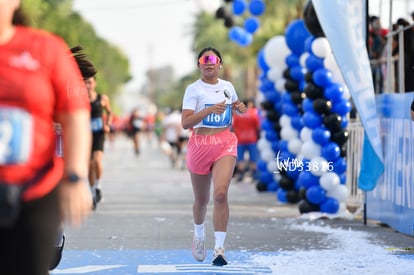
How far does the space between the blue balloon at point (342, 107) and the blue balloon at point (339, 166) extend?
0.62 meters

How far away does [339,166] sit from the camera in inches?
521

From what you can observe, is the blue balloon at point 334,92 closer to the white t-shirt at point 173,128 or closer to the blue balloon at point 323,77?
the blue balloon at point 323,77

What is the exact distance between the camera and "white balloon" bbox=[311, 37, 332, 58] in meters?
13.0

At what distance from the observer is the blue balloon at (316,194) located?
13.1m

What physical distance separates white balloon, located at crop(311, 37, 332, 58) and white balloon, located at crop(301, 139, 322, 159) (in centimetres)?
118

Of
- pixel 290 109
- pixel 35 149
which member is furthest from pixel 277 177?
pixel 35 149

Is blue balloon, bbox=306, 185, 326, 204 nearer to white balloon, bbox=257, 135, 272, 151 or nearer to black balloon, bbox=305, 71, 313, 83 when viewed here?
black balloon, bbox=305, 71, 313, 83

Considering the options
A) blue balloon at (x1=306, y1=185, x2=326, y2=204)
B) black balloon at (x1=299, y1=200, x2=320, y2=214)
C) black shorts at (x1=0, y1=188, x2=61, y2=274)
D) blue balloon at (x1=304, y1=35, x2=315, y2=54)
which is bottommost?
black balloon at (x1=299, y1=200, x2=320, y2=214)

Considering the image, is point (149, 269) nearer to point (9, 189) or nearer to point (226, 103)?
point (226, 103)

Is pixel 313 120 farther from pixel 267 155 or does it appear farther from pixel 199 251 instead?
pixel 199 251

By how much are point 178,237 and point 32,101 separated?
6841 millimetres

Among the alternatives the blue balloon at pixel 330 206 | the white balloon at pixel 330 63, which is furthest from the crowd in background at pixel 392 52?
the blue balloon at pixel 330 206

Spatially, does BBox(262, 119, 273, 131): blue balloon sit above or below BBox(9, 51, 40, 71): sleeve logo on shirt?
below

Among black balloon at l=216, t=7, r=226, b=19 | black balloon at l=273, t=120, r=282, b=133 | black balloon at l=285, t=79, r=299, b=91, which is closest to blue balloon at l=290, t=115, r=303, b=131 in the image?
black balloon at l=285, t=79, r=299, b=91
